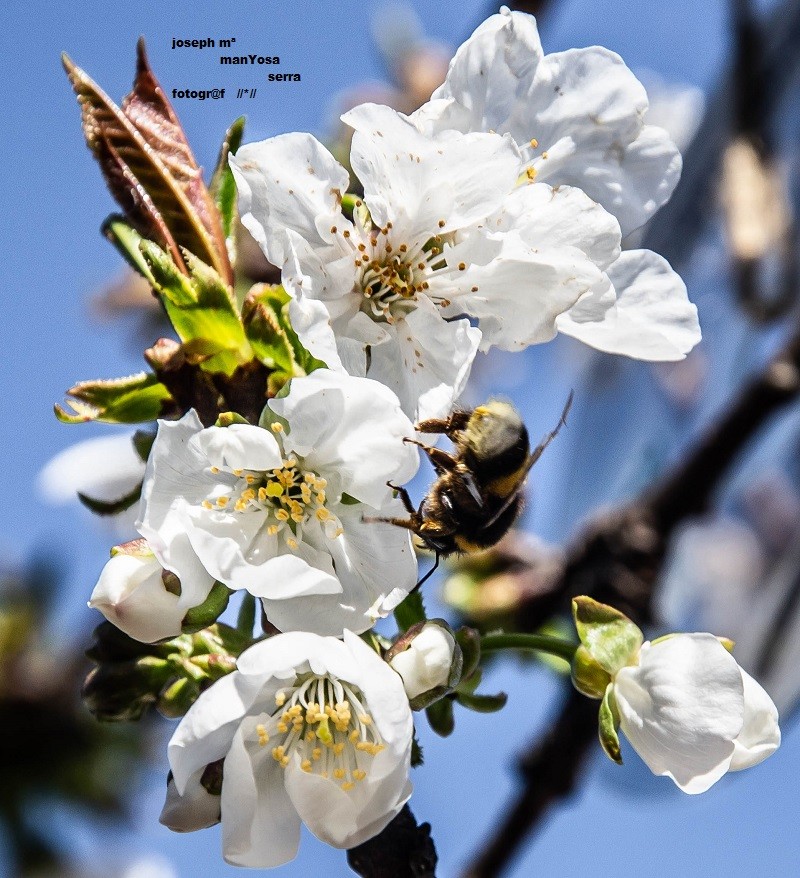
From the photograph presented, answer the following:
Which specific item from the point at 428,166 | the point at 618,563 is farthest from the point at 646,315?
the point at 618,563

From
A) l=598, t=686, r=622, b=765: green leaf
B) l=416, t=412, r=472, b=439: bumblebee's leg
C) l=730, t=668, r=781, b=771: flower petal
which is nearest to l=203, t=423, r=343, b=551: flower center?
l=416, t=412, r=472, b=439: bumblebee's leg

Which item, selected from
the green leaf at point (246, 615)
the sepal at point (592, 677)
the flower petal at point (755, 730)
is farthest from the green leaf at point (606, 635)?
the green leaf at point (246, 615)

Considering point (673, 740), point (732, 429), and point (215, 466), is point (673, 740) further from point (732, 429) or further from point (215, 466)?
point (732, 429)

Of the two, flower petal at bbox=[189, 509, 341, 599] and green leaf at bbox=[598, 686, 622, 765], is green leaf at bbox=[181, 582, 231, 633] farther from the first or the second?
green leaf at bbox=[598, 686, 622, 765]

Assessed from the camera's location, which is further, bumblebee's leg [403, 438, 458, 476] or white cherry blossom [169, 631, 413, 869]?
bumblebee's leg [403, 438, 458, 476]

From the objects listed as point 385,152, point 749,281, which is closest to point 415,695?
point 385,152

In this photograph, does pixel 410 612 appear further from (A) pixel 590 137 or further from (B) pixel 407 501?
(A) pixel 590 137
